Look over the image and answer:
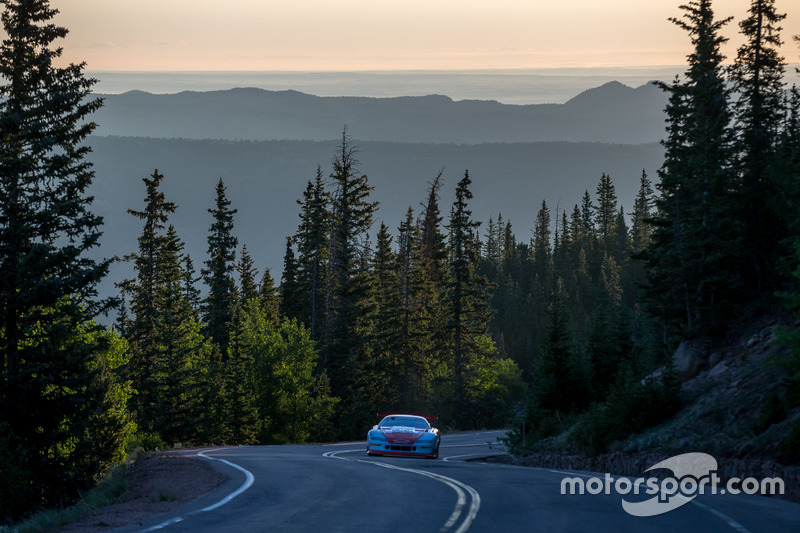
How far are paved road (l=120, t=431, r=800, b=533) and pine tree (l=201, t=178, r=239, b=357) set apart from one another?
182 ft

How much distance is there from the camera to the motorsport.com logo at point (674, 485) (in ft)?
48.3

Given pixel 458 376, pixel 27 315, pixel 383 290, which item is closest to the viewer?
pixel 27 315

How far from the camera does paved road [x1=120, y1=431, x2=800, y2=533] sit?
11.9 meters

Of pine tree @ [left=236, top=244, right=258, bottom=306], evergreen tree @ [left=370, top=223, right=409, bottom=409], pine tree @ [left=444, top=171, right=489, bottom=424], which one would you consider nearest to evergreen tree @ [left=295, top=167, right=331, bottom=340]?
evergreen tree @ [left=370, top=223, right=409, bottom=409]

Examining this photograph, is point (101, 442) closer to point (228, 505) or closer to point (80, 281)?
point (80, 281)

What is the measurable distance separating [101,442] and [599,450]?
28105 millimetres

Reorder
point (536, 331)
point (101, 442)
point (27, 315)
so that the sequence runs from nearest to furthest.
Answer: point (27, 315)
point (101, 442)
point (536, 331)

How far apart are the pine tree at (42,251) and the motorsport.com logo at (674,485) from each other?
1773 centimetres

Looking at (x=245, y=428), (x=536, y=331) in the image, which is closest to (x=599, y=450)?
(x=245, y=428)

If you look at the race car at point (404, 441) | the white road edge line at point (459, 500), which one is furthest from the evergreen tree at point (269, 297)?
the white road edge line at point (459, 500)

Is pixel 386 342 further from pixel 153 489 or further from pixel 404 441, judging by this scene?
pixel 153 489

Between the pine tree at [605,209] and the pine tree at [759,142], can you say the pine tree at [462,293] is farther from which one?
the pine tree at [605,209]

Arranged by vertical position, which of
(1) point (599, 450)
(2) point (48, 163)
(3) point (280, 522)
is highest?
(2) point (48, 163)

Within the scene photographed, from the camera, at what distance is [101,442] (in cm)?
4469
